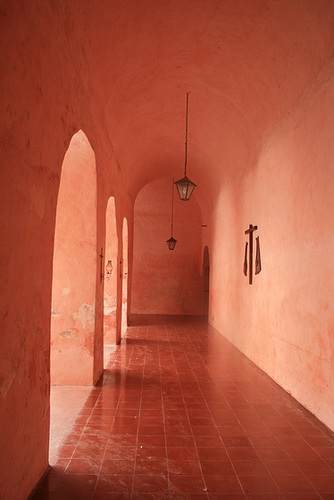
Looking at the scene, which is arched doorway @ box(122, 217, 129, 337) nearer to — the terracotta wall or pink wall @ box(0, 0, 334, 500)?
pink wall @ box(0, 0, 334, 500)

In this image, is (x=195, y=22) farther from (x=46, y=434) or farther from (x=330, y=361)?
(x=46, y=434)

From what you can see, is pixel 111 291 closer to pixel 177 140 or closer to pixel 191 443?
pixel 177 140

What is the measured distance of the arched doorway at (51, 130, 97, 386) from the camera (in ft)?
20.1

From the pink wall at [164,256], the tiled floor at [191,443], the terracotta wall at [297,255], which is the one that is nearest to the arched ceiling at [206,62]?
the terracotta wall at [297,255]

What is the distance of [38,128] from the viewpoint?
123 inches

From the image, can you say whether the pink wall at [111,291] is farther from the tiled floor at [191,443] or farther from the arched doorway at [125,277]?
the arched doorway at [125,277]

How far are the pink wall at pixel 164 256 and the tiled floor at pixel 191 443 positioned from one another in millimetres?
10823

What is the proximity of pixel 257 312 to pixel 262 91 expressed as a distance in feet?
13.9

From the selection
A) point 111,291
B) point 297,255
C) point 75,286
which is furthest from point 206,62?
point 111,291

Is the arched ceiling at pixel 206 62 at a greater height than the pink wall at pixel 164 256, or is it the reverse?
the arched ceiling at pixel 206 62

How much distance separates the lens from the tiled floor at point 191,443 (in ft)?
10.8

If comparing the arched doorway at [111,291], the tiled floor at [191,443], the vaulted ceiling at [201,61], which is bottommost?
the tiled floor at [191,443]

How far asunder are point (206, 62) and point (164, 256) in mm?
12113

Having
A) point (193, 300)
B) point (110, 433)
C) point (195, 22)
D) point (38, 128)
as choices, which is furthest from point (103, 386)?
point (193, 300)
